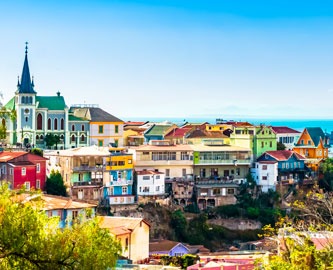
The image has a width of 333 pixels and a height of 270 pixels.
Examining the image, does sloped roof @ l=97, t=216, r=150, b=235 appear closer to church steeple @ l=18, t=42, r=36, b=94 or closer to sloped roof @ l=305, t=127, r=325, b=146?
church steeple @ l=18, t=42, r=36, b=94

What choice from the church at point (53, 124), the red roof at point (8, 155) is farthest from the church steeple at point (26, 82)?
the red roof at point (8, 155)

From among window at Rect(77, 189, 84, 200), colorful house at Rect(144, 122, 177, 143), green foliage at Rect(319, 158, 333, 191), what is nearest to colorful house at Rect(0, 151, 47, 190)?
window at Rect(77, 189, 84, 200)

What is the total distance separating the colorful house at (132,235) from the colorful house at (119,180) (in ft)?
43.4

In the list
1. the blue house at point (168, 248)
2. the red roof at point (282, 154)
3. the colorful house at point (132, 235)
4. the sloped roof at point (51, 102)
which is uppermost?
the sloped roof at point (51, 102)

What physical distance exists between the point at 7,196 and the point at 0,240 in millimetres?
1119

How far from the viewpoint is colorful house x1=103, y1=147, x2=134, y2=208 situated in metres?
51.9

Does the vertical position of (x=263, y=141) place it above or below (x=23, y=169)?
above

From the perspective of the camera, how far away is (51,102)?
61.7m

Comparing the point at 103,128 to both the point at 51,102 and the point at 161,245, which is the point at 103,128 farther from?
the point at 161,245

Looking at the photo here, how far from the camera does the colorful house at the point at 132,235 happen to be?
35.9 m

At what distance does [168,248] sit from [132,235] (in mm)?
8477

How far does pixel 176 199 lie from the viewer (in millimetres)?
55656

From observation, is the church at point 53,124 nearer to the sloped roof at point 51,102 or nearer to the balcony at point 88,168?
the sloped roof at point 51,102

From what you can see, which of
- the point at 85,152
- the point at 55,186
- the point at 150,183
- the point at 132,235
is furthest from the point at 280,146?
the point at 132,235
